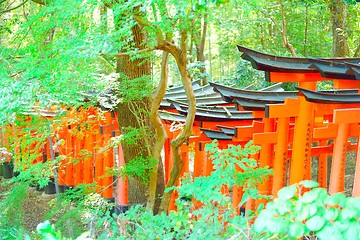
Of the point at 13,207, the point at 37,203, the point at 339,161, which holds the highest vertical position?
the point at 339,161

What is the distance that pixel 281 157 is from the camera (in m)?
6.46

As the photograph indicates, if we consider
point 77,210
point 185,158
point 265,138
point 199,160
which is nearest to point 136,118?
point 199,160

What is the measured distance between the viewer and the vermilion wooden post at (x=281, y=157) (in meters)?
6.38

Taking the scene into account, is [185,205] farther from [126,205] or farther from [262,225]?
[126,205]

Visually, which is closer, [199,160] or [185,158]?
[199,160]

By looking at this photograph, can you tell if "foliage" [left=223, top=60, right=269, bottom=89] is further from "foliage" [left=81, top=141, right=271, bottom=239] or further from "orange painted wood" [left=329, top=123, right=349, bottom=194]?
"foliage" [left=81, top=141, right=271, bottom=239]

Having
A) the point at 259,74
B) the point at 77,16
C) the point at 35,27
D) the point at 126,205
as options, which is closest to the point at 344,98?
the point at 77,16

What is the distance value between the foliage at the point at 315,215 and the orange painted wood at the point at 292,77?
4033 millimetres

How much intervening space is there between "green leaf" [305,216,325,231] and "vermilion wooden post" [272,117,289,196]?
15.8 ft

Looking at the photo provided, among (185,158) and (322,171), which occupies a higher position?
(185,158)

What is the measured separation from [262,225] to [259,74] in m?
11.6

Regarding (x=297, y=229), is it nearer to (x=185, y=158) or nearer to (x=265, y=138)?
(x=265, y=138)

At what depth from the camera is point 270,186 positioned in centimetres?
732

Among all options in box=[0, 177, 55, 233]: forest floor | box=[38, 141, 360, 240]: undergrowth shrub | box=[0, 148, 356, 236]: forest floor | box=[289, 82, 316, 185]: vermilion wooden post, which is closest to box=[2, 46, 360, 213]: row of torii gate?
box=[289, 82, 316, 185]: vermilion wooden post
